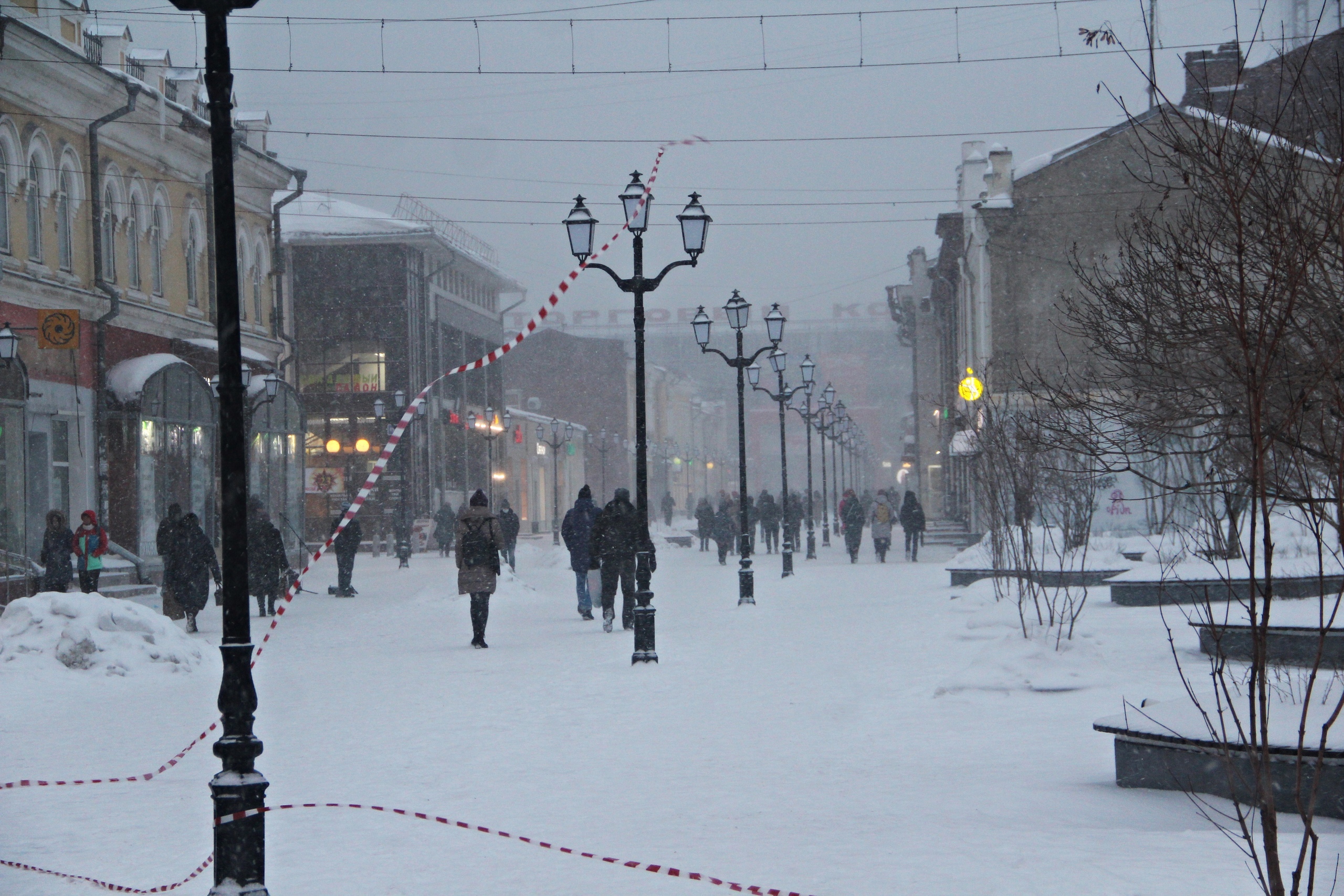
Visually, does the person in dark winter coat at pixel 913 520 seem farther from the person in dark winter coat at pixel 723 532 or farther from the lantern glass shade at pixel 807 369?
the person in dark winter coat at pixel 723 532

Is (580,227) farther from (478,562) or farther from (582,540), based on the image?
(582,540)

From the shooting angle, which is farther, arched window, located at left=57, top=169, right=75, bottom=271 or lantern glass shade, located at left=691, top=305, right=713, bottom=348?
arched window, located at left=57, top=169, right=75, bottom=271

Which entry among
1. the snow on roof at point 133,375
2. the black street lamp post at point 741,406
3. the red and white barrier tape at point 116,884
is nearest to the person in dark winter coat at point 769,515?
the black street lamp post at point 741,406

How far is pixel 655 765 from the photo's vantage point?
29.1 ft

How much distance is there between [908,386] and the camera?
136 m

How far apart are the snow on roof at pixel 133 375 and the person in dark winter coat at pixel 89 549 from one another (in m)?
5.94

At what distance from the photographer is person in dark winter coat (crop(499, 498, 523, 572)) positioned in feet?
103

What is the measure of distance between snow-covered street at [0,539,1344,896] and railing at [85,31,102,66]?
14.4 meters

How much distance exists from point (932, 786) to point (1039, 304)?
30005 millimetres

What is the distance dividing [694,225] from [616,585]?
16.1 ft


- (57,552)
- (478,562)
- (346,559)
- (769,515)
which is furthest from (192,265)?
(478,562)

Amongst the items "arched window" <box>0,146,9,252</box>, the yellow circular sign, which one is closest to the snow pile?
"arched window" <box>0,146,9,252</box>

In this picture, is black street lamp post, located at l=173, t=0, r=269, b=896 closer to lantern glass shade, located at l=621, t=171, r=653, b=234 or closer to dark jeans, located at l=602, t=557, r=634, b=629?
lantern glass shade, located at l=621, t=171, r=653, b=234

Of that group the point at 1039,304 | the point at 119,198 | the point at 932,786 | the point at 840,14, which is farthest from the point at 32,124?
the point at 1039,304
